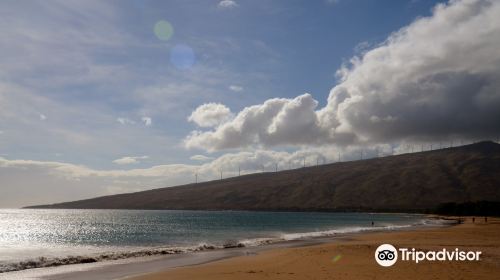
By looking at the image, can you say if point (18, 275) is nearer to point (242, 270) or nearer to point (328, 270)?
point (242, 270)

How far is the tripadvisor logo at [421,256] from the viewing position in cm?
3394

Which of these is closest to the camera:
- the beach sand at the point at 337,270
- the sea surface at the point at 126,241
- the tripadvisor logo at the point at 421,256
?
the beach sand at the point at 337,270

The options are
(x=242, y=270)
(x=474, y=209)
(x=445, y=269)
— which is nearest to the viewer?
(x=445, y=269)

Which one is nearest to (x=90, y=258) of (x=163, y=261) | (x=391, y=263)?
(x=163, y=261)

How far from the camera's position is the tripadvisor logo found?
3394 centimetres

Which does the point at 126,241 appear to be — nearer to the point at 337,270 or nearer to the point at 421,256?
the point at 421,256

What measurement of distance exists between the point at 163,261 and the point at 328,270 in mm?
17535

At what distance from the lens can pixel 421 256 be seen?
3647 centimetres

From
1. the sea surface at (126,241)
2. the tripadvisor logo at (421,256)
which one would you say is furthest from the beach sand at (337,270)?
the sea surface at (126,241)

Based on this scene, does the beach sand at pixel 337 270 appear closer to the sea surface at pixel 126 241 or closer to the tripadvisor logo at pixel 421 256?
the tripadvisor logo at pixel 421 256

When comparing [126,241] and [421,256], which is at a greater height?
[421,256]

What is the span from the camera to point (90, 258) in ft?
141

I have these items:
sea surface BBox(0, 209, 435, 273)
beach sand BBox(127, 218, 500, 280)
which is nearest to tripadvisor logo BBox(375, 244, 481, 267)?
beach sand BBox(127, 218, 500, 280)

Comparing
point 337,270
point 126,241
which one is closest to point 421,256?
point 337,270
